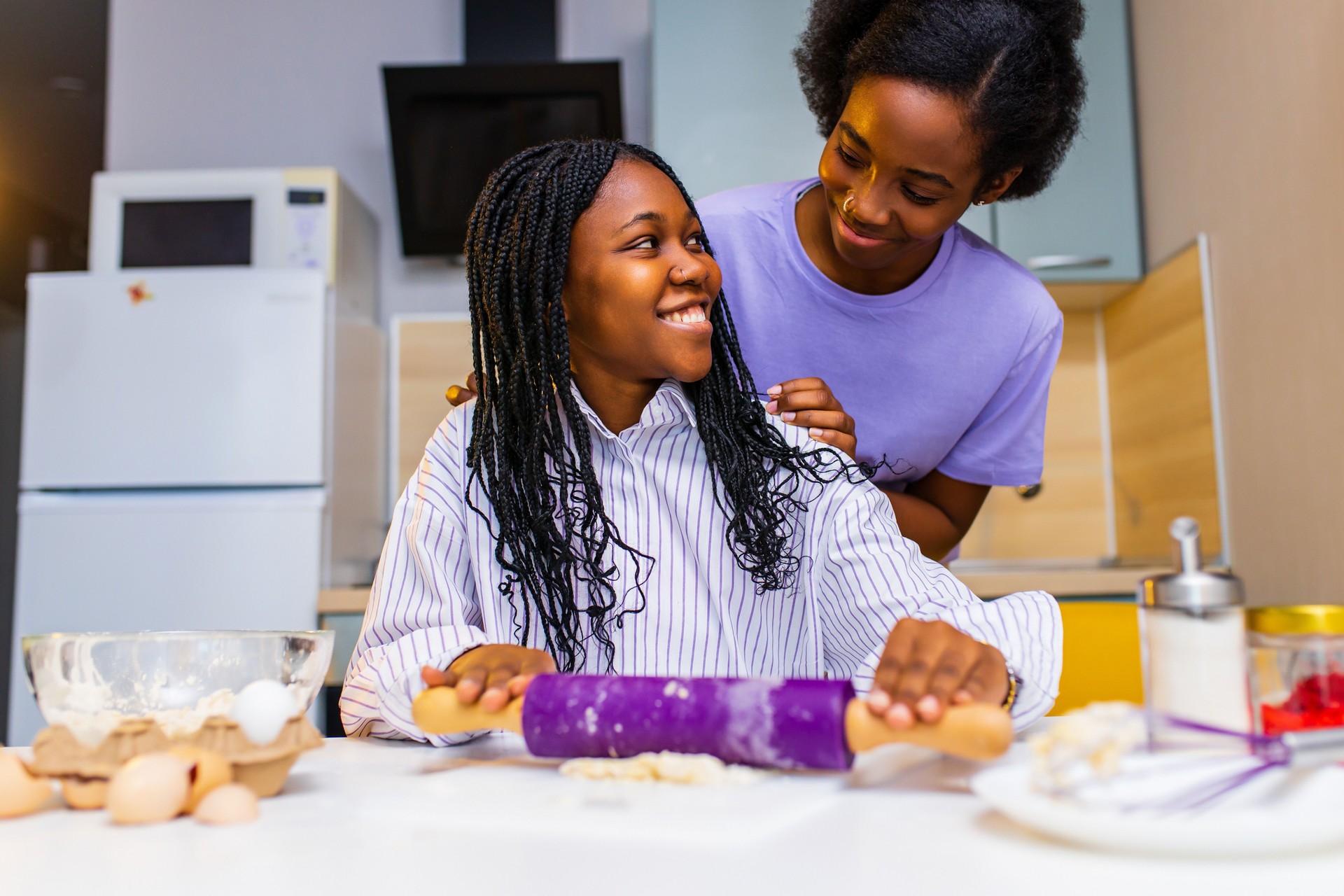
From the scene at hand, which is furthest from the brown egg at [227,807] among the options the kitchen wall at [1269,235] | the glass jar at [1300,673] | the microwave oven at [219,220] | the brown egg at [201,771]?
the microwave oven at [219,220]

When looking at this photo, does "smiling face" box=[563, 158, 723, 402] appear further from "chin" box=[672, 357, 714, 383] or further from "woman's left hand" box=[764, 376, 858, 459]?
"woman's left hand" box=[764, 376, 858, 459]

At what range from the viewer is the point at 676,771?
1.89 ft

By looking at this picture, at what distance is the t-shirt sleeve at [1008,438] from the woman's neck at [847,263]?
0.18 metres

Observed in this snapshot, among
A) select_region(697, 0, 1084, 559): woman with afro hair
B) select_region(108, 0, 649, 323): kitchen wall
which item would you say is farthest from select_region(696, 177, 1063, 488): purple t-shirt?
select_region(108, 0, 649, 323): kitchen wall

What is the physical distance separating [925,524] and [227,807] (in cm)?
96

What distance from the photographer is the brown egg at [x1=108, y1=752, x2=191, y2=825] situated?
51 cm

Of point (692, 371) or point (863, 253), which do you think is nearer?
point (692, 371)

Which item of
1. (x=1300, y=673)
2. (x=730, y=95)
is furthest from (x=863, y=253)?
(x=730, y=95)

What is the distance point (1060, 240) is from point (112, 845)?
2280 millimetres

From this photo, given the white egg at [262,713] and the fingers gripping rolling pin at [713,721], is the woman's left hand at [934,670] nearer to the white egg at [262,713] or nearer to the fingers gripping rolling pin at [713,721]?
the fingers gripping rolling pin at [713,721]

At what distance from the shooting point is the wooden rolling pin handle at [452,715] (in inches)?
24.9

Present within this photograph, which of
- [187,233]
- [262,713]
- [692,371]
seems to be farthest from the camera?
[187,233]

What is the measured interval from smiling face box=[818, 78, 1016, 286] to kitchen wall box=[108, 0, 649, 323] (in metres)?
1.74

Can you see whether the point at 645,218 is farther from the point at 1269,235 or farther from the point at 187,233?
the point at 187,233
